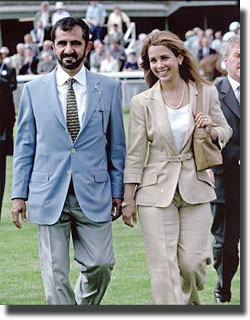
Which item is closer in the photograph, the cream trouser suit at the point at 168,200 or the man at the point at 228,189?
the cream trouser suit at the point at 168,200

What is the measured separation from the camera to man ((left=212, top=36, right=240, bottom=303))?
25.9ft

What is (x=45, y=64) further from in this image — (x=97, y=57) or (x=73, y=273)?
(x=73, y=273)

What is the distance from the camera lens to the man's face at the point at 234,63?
307 inches

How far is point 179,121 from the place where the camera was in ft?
21.6

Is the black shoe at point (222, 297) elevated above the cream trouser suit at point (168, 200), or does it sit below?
below

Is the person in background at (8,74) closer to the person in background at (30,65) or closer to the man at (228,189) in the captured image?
the man at (228,189)

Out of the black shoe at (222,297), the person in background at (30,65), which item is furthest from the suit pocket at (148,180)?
the person in background at (30,65)

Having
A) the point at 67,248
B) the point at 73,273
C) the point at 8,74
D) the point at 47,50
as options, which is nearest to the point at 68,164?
the point at 67,248

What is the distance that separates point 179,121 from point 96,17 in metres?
23.6

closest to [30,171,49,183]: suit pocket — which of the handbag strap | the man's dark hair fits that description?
the man's dark hair

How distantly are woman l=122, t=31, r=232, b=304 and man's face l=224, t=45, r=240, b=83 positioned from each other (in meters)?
1.24

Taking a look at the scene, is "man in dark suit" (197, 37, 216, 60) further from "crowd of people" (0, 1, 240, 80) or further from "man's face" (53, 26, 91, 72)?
"man's face" (53, 26, 91, 72)

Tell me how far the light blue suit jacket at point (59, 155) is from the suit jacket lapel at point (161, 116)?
0.24m

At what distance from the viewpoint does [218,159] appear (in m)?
6.62
